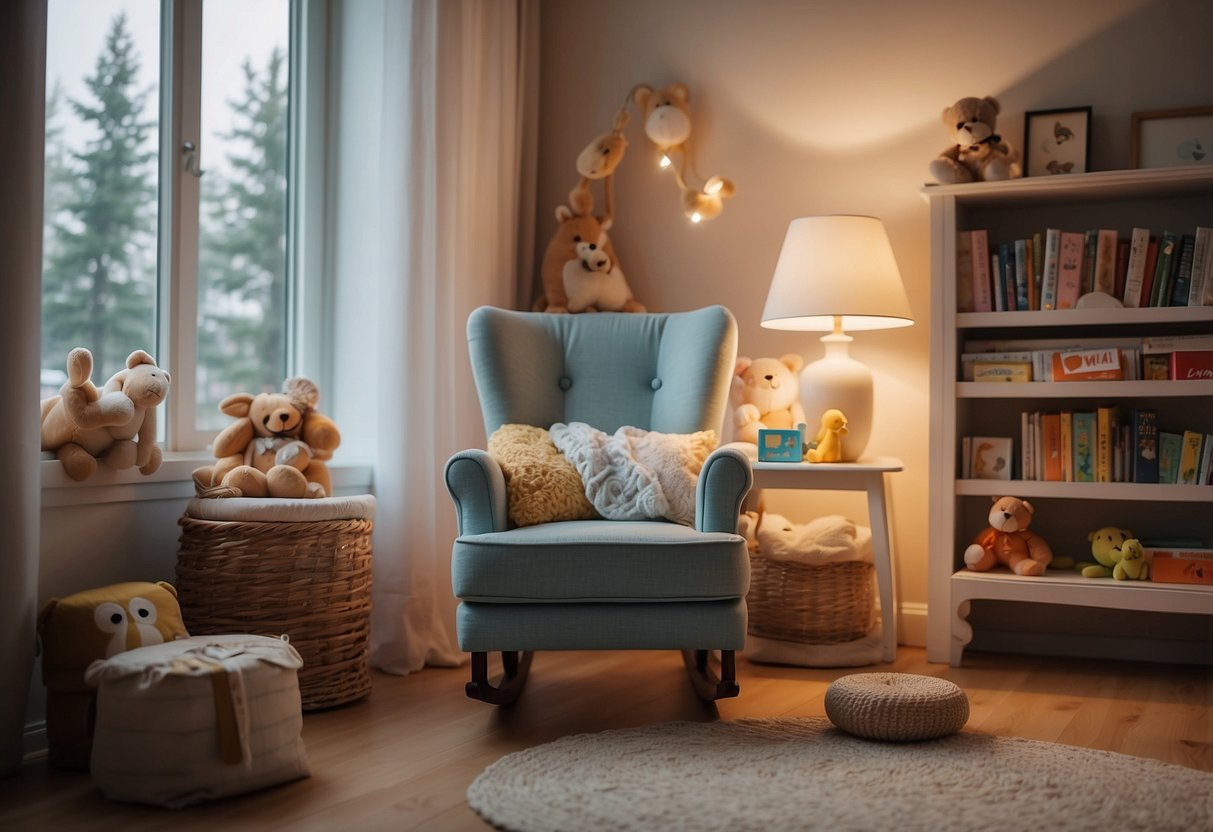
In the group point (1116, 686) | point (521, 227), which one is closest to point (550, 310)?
point (521, 227)

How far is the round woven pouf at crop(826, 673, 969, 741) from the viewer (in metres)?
2.08

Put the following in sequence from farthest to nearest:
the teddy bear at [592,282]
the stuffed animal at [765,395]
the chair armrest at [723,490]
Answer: the teddy bear at [592,282]
the stuffed animal at [765,395]
the chair armrest at [723,490]

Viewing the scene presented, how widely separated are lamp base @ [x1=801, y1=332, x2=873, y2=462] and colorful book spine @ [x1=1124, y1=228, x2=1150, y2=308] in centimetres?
68

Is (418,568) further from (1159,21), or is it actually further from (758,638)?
(1159,21)

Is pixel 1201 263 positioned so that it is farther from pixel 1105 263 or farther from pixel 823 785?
pixel 823 785

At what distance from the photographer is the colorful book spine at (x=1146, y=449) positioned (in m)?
2.77

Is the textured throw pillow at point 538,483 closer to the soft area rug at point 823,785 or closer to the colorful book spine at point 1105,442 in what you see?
the soft area rug at point 823,785

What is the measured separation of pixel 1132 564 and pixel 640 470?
1280 mm

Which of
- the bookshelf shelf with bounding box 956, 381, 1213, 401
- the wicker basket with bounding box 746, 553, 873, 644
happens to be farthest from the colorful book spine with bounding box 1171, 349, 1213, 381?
the wicker basket with bounding box 746, 553, 873, 644

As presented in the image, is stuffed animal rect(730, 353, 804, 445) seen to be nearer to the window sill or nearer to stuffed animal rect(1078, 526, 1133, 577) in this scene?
stuffed animal rect(1078, 526, 1133, 577)

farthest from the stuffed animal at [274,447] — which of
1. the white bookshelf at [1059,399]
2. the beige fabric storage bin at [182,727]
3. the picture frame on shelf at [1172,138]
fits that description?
the picture frame on shelf at [1172,138]

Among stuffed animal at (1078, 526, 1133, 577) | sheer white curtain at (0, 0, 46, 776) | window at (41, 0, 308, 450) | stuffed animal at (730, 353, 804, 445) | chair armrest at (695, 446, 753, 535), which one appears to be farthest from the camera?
stuffed animal at (730, 353, 804, 445)

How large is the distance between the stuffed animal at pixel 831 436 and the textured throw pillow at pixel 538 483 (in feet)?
2.31

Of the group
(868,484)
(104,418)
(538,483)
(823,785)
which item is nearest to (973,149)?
(868,484)
